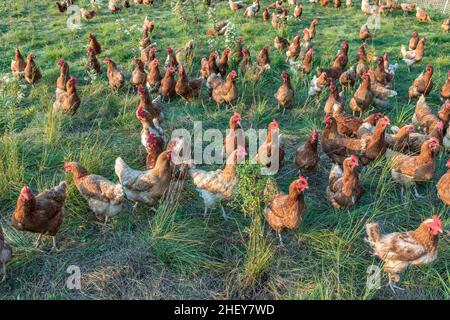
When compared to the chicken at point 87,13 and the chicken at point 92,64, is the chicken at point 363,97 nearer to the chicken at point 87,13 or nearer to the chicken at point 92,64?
the chicken at point 92,64

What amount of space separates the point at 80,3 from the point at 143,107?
10004mm

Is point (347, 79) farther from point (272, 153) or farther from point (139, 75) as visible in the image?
point (139, 75)

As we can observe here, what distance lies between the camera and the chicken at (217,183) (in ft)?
15.1

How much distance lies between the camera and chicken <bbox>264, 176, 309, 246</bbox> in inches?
163

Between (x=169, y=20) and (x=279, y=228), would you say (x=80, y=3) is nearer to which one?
(x=169, y=20)

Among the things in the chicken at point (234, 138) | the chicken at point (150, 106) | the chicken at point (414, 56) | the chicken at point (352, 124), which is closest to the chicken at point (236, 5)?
the chicken at point (414, 56)

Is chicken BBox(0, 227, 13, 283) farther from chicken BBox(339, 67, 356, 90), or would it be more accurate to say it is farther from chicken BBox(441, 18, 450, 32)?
chicken BBox(441, 18, 450, 32)

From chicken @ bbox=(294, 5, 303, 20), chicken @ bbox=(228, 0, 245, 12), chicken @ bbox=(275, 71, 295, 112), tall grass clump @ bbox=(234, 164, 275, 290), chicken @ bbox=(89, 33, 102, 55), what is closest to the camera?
tall grass clump @ bbox=(234, 164, 275, 290)

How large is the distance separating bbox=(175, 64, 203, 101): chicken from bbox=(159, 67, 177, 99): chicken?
0.14m

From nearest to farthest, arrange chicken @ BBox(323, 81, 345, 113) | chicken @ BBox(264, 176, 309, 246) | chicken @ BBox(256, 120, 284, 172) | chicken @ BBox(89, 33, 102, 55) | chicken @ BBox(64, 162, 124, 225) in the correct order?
1. chicken @ BBox(264, 176, 309, 246)
2. chicken @ BBox(64, 162, 124, 225)
3. chicken @ BBox(256, 120, 284, 172)
4. chicken @ BBox(323, 81, 345, 113)
5. chicken @ BBox(89, 33, 102, 55)

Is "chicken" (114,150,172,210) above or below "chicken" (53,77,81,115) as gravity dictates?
below

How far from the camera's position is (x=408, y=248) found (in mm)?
3775

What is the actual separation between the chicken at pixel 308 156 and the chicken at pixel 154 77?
3438mm

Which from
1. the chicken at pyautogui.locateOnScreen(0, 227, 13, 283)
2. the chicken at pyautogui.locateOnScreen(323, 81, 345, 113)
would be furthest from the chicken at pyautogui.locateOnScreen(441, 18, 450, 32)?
the chicken at pyautogui.locateOnScreen(0, 227, 13, 283)
